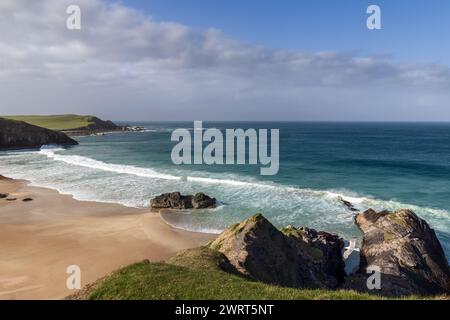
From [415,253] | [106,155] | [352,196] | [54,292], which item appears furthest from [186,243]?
[106,155]

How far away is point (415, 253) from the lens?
23516 millimetres

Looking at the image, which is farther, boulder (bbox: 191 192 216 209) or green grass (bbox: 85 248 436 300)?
boulder (bbox: 191 192 216 209)

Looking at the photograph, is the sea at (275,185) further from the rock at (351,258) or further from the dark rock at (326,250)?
the dark rock at (326,250)

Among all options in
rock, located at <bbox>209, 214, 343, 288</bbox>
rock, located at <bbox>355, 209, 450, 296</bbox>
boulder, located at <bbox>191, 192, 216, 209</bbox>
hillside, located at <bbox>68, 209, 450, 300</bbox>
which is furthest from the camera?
boulder, located at <bbox>191, 192, 216, 209</bbox>

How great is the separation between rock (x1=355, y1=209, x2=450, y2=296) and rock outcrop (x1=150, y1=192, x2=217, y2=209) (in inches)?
781

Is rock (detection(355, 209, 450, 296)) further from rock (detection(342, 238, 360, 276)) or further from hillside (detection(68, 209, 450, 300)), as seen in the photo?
rock (detection(342, 238, 360, 276))

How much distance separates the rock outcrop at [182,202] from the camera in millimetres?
41000

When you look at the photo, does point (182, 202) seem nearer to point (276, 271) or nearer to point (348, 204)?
point (348, 204)

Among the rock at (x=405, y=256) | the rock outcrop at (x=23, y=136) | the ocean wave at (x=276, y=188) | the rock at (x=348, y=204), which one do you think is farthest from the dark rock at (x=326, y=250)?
the rock outcrop at (x=23, y=136)

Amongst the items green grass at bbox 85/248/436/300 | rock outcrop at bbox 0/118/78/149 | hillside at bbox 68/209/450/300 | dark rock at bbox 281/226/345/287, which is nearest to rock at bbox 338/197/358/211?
hillside at bbox 68/209/450/300

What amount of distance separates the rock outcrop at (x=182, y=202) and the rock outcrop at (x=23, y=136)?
295ft

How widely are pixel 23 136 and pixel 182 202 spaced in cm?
9400

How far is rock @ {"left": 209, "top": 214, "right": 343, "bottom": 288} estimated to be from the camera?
64.7 ft
